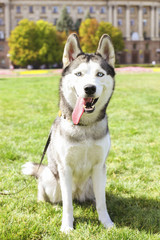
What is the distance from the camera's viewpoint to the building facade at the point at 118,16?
72500 millimetres

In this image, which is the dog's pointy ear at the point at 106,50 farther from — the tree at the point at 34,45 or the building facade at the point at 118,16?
the building facade at the point at 118,16

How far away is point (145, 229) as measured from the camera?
2961 mm

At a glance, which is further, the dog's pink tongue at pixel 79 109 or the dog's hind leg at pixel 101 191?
the dog's hind leg at pixel 101 191

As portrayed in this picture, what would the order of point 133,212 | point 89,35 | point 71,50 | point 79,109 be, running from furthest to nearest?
point 89,35 → point 133,212 → point 71,50 → point 79,109

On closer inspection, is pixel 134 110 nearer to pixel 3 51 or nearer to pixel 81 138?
pixel 81 138

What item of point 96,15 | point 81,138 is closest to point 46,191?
point 81,138

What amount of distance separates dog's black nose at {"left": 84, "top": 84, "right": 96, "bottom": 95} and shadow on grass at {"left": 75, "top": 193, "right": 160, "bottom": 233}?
148cm

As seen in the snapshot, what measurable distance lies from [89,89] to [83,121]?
433 millimetres

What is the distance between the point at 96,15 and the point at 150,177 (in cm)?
7549

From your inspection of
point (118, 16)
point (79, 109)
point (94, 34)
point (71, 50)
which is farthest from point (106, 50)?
point (118, 16)

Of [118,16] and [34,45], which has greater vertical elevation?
[118,16]

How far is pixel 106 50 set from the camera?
2951 mm

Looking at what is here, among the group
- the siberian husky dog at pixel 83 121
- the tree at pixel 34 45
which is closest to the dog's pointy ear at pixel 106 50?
the siberian husky dog at pixel 83 121

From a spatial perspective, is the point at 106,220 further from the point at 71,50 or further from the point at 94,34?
the point at 94,34
